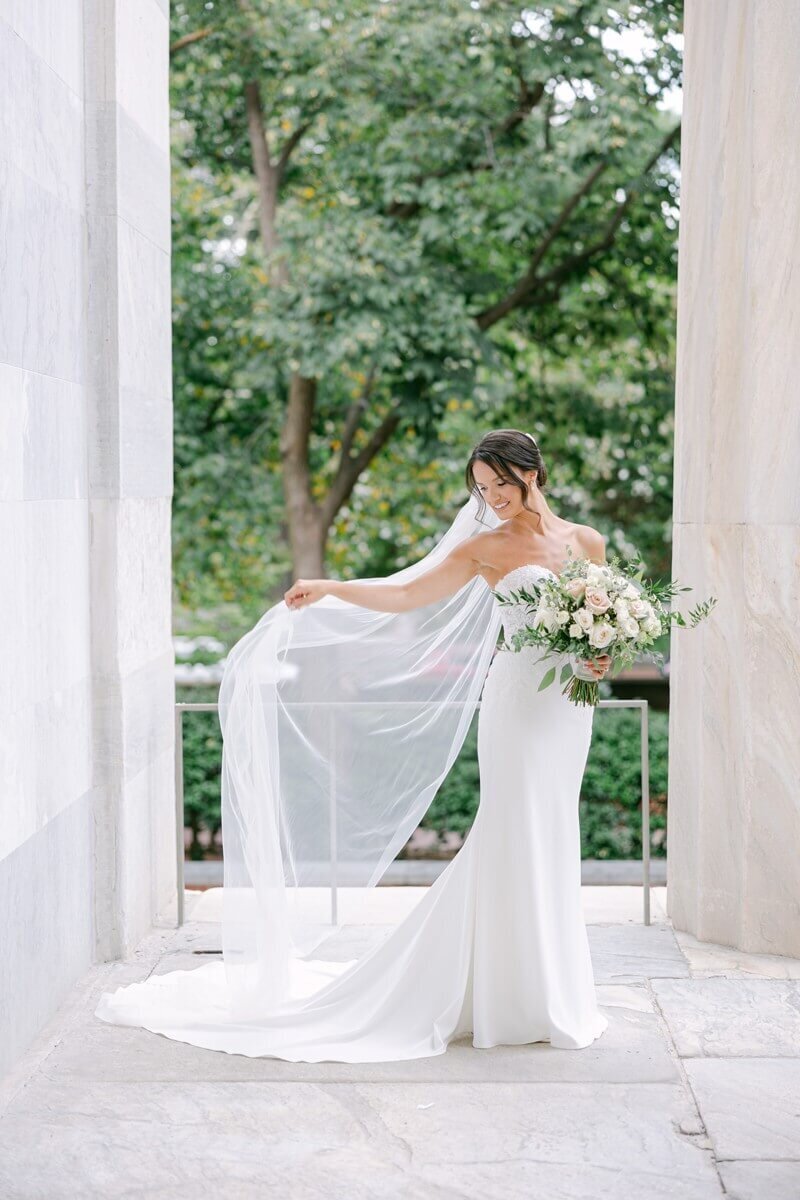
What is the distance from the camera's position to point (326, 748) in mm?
5020

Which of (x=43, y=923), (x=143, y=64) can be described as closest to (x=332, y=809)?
(x=43, y=923)

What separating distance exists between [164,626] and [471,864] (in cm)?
206

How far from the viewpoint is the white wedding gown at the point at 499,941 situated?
4.44 metres

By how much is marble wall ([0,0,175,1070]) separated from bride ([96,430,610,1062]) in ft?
1.86

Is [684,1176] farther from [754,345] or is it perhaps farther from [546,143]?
[546,143]

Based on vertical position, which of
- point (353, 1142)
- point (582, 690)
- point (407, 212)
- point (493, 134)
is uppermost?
point (493, 134)

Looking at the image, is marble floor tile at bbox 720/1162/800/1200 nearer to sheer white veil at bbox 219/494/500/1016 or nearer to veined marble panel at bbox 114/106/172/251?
sheer white veil at bbox 219/494/500/1016

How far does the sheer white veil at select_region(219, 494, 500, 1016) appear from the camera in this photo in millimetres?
4723

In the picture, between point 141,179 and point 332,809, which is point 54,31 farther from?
point 332,809

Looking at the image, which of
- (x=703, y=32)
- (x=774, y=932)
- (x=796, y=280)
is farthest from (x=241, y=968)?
(x=703, y=32)

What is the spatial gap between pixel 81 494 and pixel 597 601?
2.06 m

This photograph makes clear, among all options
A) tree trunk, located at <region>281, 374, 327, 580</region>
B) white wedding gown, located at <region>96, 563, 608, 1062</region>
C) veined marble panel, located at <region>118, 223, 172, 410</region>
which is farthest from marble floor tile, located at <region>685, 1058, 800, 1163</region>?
tree trunk, located at <region>281, 374, 327, 580</region>

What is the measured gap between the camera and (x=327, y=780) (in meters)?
4.97

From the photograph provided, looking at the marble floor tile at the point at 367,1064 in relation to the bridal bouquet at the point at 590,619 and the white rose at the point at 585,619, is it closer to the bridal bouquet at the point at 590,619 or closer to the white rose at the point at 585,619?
the bridal bouquet at the point at 590,619
